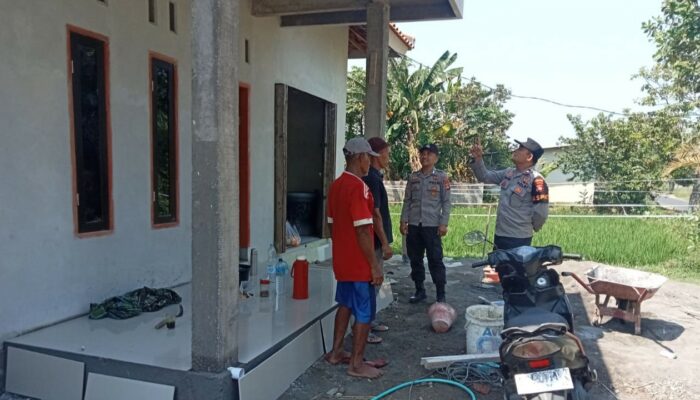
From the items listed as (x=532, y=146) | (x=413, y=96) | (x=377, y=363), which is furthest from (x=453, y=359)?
(x=413, y=96)

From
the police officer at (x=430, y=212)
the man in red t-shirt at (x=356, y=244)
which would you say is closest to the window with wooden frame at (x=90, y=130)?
the man in red t-shirt at (x=356, y=244)

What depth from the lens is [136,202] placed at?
4.20m

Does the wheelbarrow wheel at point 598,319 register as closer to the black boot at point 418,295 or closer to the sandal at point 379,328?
the black boot at point 418,295

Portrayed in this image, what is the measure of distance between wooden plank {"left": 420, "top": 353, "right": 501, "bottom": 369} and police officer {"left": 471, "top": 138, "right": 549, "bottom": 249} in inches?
52.4

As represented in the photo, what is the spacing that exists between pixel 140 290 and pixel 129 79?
1.84 metres

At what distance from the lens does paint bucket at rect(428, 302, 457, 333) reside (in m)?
4.50

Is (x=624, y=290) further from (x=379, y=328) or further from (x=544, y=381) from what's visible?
(x=544, y=381)

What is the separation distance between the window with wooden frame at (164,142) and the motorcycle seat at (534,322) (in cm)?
331

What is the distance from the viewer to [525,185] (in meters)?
4.43

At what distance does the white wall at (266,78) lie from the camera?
234 inches

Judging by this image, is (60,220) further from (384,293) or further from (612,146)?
(612,146)

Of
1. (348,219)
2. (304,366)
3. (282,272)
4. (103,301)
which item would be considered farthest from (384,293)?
(103,301)

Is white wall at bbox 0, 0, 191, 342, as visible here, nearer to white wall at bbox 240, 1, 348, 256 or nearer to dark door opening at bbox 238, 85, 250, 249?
dark door opening at bbox 238, 85, 250, 249

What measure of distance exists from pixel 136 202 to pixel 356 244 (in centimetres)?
217
